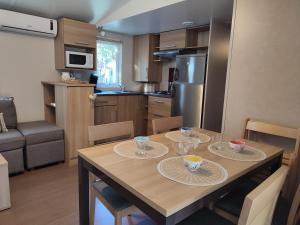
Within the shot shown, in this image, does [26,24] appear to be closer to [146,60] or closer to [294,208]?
[146,60]

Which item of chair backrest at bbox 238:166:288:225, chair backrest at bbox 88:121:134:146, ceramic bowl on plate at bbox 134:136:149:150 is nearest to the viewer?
chair backrest at bbox 238:166:288:225

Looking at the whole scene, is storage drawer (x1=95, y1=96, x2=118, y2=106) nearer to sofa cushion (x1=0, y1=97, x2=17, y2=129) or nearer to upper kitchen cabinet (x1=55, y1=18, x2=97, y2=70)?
upper kitchen cabinet (x1=55, y1=18, x2=97, y2=70)

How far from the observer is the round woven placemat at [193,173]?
38.6 inches

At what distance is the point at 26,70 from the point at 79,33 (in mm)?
955

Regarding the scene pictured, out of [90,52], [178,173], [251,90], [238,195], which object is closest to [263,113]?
[251,90]

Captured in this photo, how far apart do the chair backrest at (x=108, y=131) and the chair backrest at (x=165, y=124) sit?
0.25 metres

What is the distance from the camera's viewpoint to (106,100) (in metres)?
3.55

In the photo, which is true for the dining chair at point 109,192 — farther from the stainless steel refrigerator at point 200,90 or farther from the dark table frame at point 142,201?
the stainless steel refrigerator at point 200,90

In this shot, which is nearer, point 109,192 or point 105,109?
point 109,192

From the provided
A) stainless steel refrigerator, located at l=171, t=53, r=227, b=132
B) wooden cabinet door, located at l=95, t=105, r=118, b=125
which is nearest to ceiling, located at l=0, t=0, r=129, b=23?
stainless steel refrigerator, located at l=171, t=53, r=227, b=132

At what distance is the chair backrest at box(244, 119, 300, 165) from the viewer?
1686mm

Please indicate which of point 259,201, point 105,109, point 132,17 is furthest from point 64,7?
point 259,201

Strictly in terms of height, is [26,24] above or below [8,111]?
above

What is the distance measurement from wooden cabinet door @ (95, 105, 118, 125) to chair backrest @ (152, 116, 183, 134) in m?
1.79
